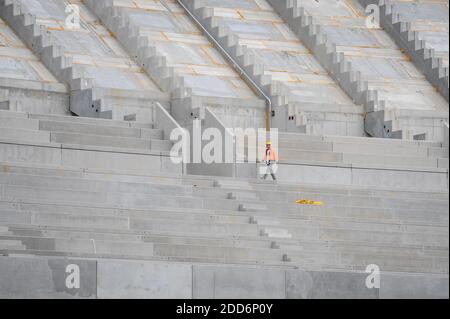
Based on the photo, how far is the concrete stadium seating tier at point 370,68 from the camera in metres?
47.8

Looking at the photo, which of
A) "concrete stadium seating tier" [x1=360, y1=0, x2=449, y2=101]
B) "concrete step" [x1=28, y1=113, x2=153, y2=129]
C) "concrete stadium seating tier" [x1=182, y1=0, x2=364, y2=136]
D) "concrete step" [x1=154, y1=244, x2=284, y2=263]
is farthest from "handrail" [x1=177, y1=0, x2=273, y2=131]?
"concrete step" [x1=154, y1=244, x2=284, y2=263]

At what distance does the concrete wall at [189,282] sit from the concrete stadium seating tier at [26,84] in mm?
11858

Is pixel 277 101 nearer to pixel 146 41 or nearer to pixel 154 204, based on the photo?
pixel 146 41

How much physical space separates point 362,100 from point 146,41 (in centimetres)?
697

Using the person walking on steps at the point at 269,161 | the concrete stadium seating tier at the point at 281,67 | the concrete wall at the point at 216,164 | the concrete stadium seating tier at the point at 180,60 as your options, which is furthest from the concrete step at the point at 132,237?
the concrete stadium seating tier at the point at 281,67

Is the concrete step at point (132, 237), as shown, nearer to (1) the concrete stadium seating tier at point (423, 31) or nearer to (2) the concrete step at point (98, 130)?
(2) the concrete step at point (98, 130)

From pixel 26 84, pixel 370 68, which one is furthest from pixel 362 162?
pixel 370 68

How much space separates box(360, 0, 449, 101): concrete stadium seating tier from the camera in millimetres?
51688

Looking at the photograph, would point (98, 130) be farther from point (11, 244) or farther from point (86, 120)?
point (11, 244)

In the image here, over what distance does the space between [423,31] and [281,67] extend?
7.38 m

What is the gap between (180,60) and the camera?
4828 centimetres
